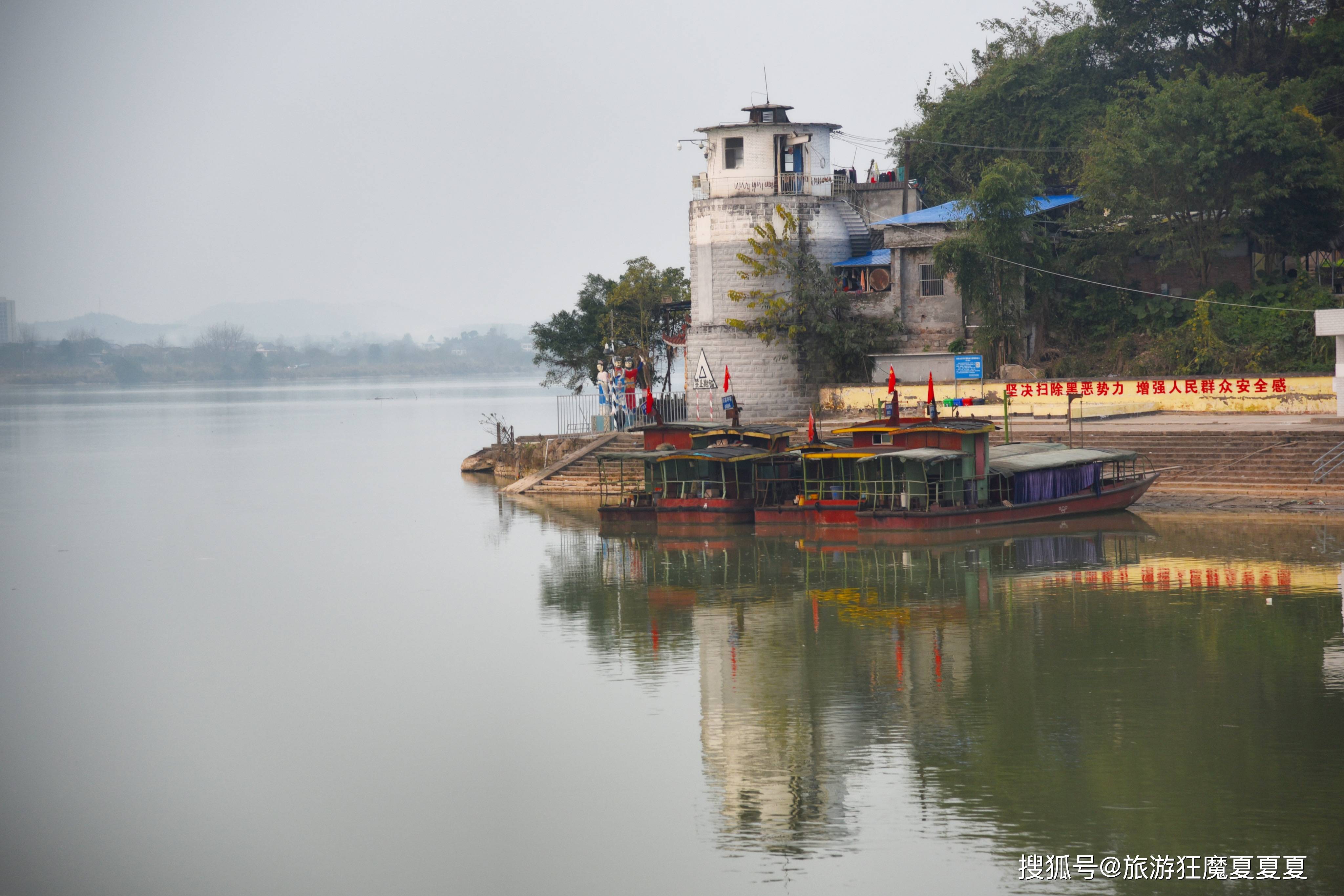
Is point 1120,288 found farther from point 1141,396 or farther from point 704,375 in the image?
point 704,375

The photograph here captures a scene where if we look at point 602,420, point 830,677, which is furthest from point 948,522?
point 602,420

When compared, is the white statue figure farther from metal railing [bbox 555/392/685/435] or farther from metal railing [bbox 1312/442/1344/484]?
metal railing [bbox 1312/442/1344/484]

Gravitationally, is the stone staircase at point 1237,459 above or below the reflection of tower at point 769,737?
above

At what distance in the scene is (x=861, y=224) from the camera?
174 ft

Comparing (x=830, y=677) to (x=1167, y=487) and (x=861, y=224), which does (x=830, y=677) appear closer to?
(x=1167, y=487)

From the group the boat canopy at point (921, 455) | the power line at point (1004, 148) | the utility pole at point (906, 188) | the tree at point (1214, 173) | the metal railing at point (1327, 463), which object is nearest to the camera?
the boat canopy at point (921, 455)

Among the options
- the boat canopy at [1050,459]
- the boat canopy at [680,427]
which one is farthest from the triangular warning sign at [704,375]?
the boat canopy at [1050,459]

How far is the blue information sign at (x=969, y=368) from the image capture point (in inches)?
1839

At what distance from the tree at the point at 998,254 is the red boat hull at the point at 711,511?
15741 millimetres

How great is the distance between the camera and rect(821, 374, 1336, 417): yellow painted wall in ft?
133

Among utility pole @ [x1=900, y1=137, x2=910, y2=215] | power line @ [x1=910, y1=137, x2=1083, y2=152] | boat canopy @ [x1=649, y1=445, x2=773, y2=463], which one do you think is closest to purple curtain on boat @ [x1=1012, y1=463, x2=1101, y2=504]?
boat canopy @ [x1=649, y1=445, x2=773, y2=463]

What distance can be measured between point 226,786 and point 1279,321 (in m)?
37.5

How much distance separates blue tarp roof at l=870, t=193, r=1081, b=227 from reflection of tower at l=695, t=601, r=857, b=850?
2810cm

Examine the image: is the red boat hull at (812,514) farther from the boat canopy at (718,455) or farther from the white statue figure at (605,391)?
the white statue figure at (605,391)
